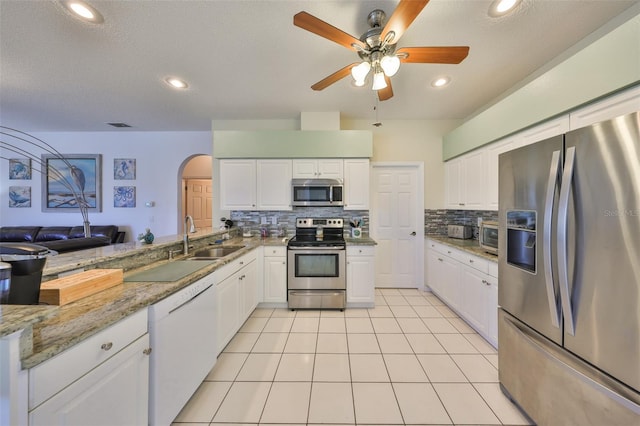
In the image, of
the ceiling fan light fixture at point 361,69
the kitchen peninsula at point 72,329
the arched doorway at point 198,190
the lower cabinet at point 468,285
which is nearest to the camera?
the kitchen peninsula at point 72,329

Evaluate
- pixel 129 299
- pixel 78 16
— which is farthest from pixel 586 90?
pixel 78 16

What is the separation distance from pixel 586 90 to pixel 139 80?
401 cm

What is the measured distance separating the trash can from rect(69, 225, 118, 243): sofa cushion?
4.27 meters

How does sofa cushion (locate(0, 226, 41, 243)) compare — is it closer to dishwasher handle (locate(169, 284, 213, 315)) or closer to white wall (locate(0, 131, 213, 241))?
white wall (locate(0, 131, 213, 241))

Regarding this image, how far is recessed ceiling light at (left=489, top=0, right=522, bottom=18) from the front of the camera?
154cm

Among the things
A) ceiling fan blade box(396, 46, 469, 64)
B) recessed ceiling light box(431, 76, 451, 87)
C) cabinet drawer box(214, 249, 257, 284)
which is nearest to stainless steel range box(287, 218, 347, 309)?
cabinet drawer box(214, 249, 257, 284)

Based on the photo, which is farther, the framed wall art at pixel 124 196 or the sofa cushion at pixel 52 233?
the framed wall art at pixel 124 196

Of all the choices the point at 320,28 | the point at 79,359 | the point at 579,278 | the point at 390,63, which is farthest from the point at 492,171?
the point at 79,359

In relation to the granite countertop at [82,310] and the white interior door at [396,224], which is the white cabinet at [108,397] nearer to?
the granite countertop at [82,310]

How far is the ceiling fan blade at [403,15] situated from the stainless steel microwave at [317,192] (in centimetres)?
190

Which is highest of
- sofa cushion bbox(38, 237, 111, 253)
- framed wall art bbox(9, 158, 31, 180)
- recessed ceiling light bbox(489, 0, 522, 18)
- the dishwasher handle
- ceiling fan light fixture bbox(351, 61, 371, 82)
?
recessed ceiling light bbox(489, 0, 522, 18)

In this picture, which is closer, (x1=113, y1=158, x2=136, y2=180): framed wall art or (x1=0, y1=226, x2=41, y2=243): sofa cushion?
(x1=0, y1=226, x2=41, y2=243): sofa cushion

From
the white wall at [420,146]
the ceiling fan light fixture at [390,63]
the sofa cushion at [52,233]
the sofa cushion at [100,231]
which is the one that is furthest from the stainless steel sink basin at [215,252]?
the sofa cushion at [52,233]

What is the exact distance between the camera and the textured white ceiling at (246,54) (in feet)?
5.35
